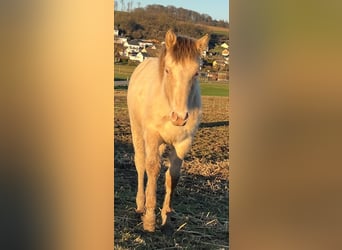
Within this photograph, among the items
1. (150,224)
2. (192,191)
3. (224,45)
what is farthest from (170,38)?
(150,224)

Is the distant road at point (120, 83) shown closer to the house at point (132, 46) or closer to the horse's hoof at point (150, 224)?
the house at point (132, 46)

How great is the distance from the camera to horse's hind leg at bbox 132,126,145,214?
2.16m

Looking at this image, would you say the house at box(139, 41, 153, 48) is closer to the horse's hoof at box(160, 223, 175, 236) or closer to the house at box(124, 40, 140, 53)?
the house at box(124, 40, 140, 53)

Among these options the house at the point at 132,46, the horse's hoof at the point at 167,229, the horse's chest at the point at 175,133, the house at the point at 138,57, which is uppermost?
the house at the point at 132,46

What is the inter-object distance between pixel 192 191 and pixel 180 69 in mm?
500

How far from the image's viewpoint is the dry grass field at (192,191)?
7.02ft

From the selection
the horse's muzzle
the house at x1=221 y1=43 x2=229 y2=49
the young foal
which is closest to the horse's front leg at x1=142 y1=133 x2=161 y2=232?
the young foal

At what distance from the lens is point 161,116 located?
84.6 inches

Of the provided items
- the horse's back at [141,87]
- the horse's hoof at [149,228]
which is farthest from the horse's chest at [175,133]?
the horse's hoof at [149,228]

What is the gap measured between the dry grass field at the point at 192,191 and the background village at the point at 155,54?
0.33ft

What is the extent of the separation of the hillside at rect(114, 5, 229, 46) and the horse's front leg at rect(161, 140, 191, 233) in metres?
0.44
